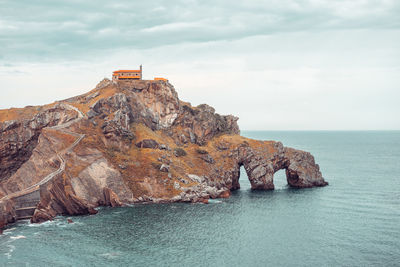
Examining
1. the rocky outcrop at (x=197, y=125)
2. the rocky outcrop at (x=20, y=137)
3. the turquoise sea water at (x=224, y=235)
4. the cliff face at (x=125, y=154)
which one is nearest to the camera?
the turquoise sea water at (x=224, y=235)

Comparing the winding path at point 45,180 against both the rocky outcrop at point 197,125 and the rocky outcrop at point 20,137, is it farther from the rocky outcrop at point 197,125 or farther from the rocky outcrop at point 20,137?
the rocky outcrop at point 197,125

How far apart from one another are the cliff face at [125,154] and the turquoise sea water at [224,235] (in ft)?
31.5

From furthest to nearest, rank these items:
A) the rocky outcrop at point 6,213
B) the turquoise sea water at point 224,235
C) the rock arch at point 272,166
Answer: the rock arch at point 272,166
the rocky outcrop at point 6,213
the turquoise sea water at point 224,235

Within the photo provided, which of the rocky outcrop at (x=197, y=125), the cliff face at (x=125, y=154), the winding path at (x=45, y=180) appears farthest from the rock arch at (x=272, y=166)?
the winding path at (x=45, y=180)

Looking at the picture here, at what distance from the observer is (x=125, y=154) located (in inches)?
5910

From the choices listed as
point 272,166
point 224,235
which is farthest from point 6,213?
point 272,166

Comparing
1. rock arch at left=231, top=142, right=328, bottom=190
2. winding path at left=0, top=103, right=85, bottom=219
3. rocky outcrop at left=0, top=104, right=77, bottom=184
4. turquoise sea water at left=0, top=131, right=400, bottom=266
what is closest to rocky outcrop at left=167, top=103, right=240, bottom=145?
rock arch at left=231, top=142, right=328, bottom=190

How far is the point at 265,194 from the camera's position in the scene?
151625 millimetres

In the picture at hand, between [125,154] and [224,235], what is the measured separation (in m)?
66.4

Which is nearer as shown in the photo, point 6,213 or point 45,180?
point 6,213

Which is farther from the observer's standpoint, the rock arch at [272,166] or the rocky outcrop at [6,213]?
the rock arch at [272,166]

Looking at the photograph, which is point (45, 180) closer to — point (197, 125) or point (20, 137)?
point (20, 137)

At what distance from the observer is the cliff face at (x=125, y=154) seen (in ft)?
417

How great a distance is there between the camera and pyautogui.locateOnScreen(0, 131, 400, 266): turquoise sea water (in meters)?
82.6
